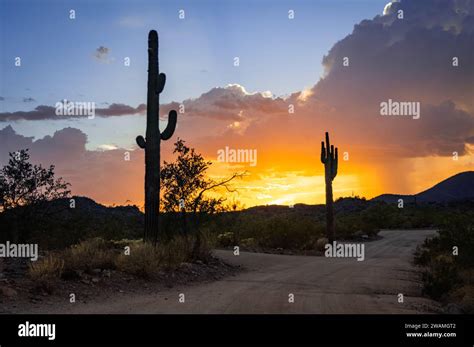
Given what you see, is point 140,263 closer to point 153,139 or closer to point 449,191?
point 153,139

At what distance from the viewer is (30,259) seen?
14.9m

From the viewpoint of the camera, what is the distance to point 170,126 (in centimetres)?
1752

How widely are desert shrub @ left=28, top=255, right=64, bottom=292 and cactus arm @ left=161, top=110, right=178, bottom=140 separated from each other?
602 cm

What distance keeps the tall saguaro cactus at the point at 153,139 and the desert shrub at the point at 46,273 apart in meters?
4.03

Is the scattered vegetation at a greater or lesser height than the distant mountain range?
lesser

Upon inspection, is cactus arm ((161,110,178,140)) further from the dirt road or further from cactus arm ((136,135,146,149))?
the dirt road

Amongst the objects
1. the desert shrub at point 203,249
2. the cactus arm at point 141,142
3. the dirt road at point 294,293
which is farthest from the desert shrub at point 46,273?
the desert shrub at point 203,249

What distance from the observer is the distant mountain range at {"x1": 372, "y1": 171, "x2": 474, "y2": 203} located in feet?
476

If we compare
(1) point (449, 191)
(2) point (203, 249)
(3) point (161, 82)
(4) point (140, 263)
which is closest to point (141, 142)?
(3) point (161, 82)

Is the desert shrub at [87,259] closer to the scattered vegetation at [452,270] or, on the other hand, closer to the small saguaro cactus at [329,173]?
the scattered vegetation at [452,270]

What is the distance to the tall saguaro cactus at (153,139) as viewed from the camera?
664 inches

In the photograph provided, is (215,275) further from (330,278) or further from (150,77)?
(150,77)

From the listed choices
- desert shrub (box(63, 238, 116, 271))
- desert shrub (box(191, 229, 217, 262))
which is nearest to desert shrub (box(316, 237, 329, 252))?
desert shrub (box(191, 229, 217, 262))
